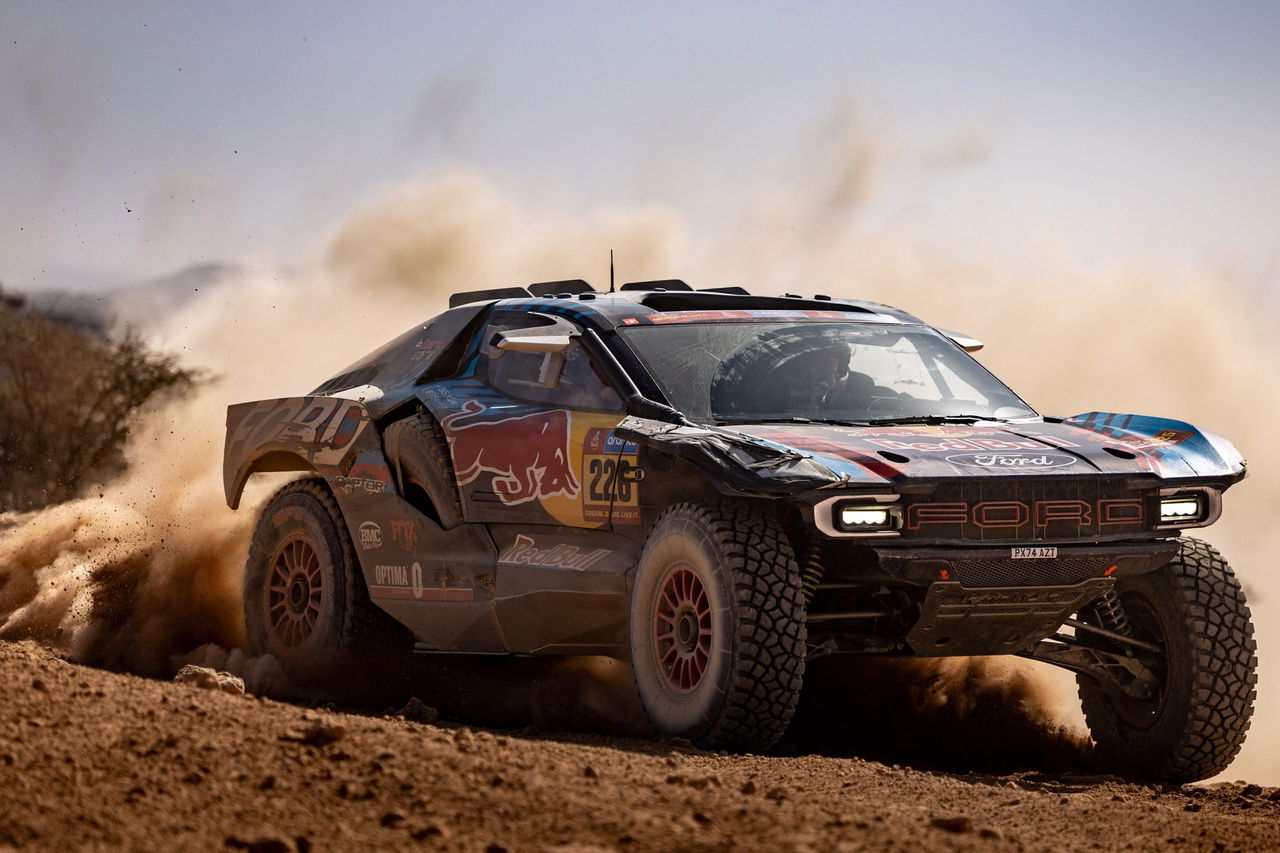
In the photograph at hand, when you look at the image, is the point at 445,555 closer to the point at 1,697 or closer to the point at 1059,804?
the point at 1,697

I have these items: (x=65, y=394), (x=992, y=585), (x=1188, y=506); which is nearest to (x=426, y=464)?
(x=992, y=585)

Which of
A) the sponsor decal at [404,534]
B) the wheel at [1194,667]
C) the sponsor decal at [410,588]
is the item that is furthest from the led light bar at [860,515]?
the sponsor decal at [404,534]

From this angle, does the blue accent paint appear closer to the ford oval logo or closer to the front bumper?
the front bumper

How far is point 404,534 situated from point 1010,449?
2.72 metres

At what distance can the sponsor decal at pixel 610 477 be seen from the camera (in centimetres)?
682

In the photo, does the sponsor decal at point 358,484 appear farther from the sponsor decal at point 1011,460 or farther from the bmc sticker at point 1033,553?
the bmc sticker at point 1033,553

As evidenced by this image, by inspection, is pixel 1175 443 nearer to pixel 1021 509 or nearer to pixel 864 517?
pixel 1021 509

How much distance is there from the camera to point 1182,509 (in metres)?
6.78

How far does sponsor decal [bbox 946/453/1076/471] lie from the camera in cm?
634

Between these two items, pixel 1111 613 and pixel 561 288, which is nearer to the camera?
pixel 1111 613

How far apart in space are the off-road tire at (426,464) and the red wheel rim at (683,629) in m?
1.37

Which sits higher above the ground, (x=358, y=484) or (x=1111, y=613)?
(x=358, y=484)

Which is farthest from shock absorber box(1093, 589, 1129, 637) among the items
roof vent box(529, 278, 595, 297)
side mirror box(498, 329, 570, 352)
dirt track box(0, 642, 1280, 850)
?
roof vent box(529, 278, 595, 297)

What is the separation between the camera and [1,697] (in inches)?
218
